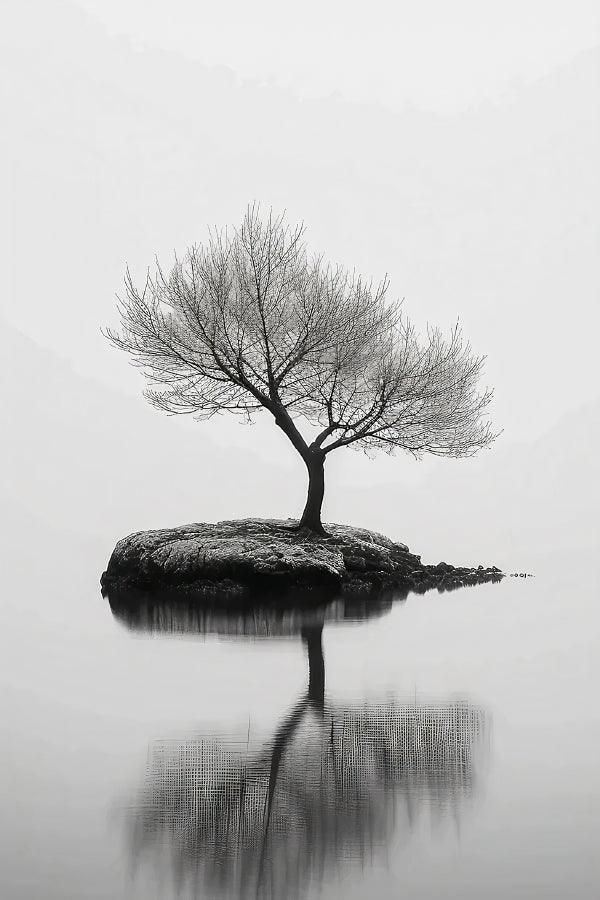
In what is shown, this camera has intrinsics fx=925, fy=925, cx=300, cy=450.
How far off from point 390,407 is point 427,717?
15772 mm

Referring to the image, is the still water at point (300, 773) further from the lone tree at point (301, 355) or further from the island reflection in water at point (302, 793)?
the lone tree at point (301, 355)

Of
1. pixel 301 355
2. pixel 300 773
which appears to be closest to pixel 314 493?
pixel 301 355

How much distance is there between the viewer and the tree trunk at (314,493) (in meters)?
21.5

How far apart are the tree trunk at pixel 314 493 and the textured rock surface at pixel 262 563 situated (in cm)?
36

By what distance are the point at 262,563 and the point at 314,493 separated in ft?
13.0

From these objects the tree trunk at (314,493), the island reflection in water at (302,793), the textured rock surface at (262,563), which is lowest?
the island reflection in water at (302,793)

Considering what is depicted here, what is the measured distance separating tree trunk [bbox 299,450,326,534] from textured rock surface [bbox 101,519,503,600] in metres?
0.36

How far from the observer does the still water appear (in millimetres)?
3834

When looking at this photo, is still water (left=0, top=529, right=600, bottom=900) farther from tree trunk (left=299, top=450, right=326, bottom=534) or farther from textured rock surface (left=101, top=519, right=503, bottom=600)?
tree trunk (left=299, top=450, right=326, bottom=534)

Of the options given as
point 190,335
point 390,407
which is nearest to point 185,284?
point 190,335

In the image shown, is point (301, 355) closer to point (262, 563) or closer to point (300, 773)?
point (262, 563)

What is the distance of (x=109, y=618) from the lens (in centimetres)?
1382

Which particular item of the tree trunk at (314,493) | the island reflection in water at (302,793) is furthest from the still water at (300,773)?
the tree trunk at (314,493)

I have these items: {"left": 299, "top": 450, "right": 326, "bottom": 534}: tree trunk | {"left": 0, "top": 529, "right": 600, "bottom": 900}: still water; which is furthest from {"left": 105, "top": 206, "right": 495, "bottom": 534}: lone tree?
{"left": 0, "top": 529, "right": 600, "bottom": 900}: still water
